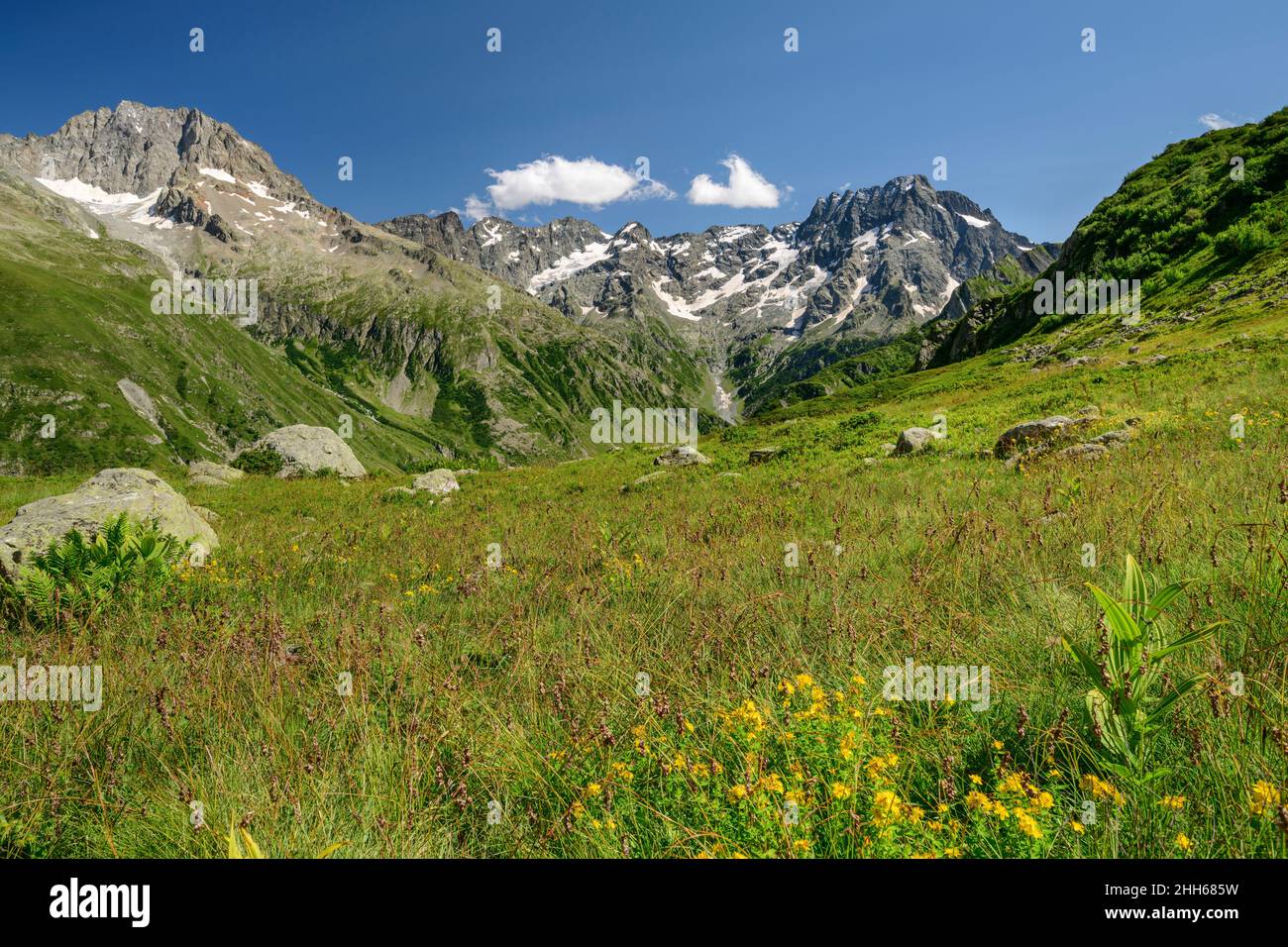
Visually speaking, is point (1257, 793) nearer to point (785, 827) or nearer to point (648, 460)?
point (785, 827)

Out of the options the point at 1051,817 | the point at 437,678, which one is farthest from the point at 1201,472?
the point at 437,678

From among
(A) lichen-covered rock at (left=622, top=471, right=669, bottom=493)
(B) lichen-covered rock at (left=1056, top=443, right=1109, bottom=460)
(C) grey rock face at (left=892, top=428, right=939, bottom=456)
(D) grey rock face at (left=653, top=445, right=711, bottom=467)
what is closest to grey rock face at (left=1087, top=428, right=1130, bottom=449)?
(B) lichen-covered rock at (left=1056, top=443, right=1109, bottom=460)

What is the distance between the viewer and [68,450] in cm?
14875

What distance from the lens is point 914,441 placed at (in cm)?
1759

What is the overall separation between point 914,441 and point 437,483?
54.3 ft

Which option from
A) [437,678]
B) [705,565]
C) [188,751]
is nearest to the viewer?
[188,751]

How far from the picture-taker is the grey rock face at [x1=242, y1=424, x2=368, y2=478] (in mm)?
26906

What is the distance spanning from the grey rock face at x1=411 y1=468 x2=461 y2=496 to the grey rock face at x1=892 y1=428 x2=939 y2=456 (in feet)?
49.6

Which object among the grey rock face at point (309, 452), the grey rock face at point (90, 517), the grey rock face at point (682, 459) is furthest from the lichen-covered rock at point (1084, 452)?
the grey rock face at point (309, 452)

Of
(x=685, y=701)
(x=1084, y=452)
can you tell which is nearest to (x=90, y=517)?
(x=685, y=701)

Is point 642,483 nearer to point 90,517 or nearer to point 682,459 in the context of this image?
point 682,459

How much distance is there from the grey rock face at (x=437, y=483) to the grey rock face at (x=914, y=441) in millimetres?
15115
